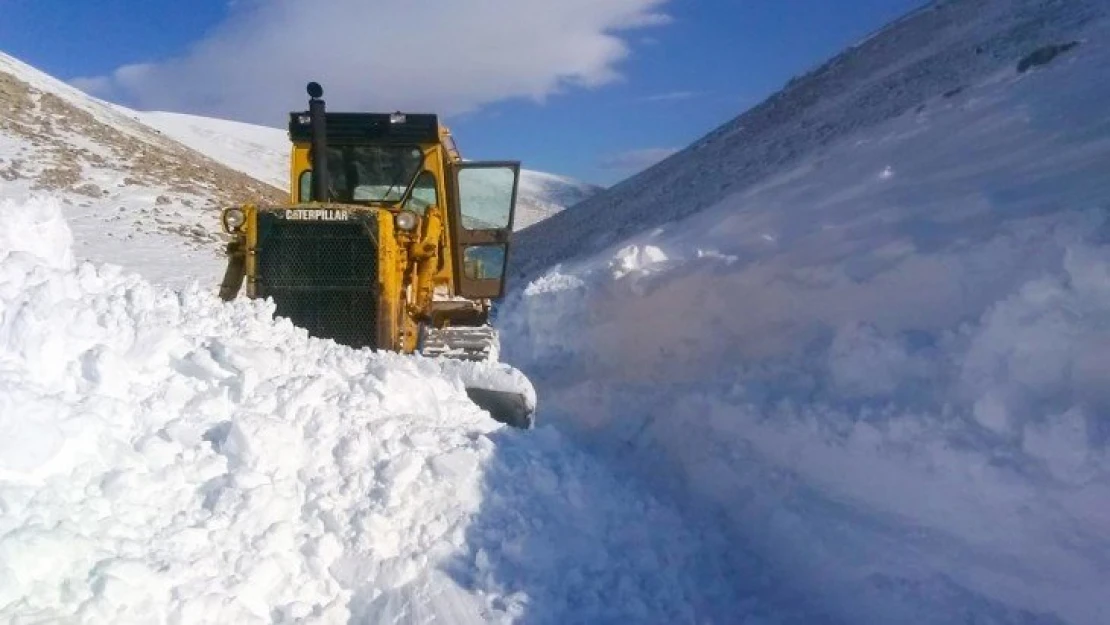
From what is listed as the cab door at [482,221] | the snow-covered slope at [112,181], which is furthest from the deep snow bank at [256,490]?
the snow-covered slope at [112,181]

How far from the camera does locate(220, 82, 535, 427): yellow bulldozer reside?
666 centimetres

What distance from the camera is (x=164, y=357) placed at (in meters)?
4.60

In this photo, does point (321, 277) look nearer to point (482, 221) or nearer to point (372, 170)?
point (372, 170)

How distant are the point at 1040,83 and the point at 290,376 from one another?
34.5 ft

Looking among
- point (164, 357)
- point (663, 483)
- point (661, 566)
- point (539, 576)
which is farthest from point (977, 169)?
point (164, 357)

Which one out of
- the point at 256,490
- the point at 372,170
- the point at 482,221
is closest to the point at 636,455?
the point at 256,490

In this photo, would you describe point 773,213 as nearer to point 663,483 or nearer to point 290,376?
point 663,483

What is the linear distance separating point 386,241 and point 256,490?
289 centimetres

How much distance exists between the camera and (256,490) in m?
4.10

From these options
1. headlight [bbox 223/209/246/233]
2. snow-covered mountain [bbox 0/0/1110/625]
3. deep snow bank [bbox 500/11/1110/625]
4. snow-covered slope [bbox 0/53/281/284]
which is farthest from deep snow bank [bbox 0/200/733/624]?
snow-covered slope [bbox 0/53/281/284]

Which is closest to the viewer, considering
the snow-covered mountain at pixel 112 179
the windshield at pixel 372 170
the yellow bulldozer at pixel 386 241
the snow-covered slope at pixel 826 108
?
the yellow bulldozer at pixel 386 241

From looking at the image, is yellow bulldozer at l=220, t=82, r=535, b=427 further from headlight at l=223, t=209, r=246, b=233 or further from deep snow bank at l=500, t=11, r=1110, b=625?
deep snow bank at l=500, t=11, r=1110, b=625

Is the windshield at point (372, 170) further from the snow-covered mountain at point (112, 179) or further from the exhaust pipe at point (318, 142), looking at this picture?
the snow-covered mountain at point (112, 179)

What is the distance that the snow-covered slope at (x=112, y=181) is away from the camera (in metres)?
19.0
